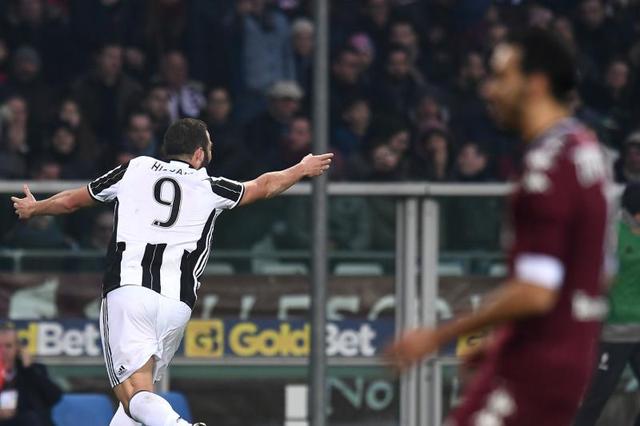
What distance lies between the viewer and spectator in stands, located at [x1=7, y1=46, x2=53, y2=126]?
13.0 m

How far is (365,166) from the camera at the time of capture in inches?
491

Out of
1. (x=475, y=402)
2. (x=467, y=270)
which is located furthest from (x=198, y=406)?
(x=475, y=402)

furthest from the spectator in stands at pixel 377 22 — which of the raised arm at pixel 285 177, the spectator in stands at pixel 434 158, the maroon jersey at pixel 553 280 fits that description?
the maroon jersey at pixel 553 280

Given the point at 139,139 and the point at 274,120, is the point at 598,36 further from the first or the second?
the point at 139,139

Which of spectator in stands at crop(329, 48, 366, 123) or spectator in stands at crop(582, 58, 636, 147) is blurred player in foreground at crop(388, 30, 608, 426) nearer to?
spectator in stands at crop(329, 48, 366, 123)

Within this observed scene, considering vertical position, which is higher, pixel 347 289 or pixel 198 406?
pixel 347 289

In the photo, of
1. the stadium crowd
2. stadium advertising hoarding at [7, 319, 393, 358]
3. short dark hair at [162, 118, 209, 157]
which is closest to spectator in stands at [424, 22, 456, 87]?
the stadium crowd

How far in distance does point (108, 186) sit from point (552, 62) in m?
4.48

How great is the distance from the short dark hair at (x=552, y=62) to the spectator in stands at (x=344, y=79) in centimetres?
903

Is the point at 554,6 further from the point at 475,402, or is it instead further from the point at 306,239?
the point at 475,402

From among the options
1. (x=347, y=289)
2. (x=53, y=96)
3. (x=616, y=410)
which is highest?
(x=53, y=96)

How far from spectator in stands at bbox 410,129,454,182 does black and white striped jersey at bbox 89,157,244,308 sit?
4099mm

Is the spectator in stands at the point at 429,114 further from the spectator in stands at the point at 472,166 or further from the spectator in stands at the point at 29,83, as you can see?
the spectator in stands at the point at 29,83

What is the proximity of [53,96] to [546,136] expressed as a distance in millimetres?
9154
